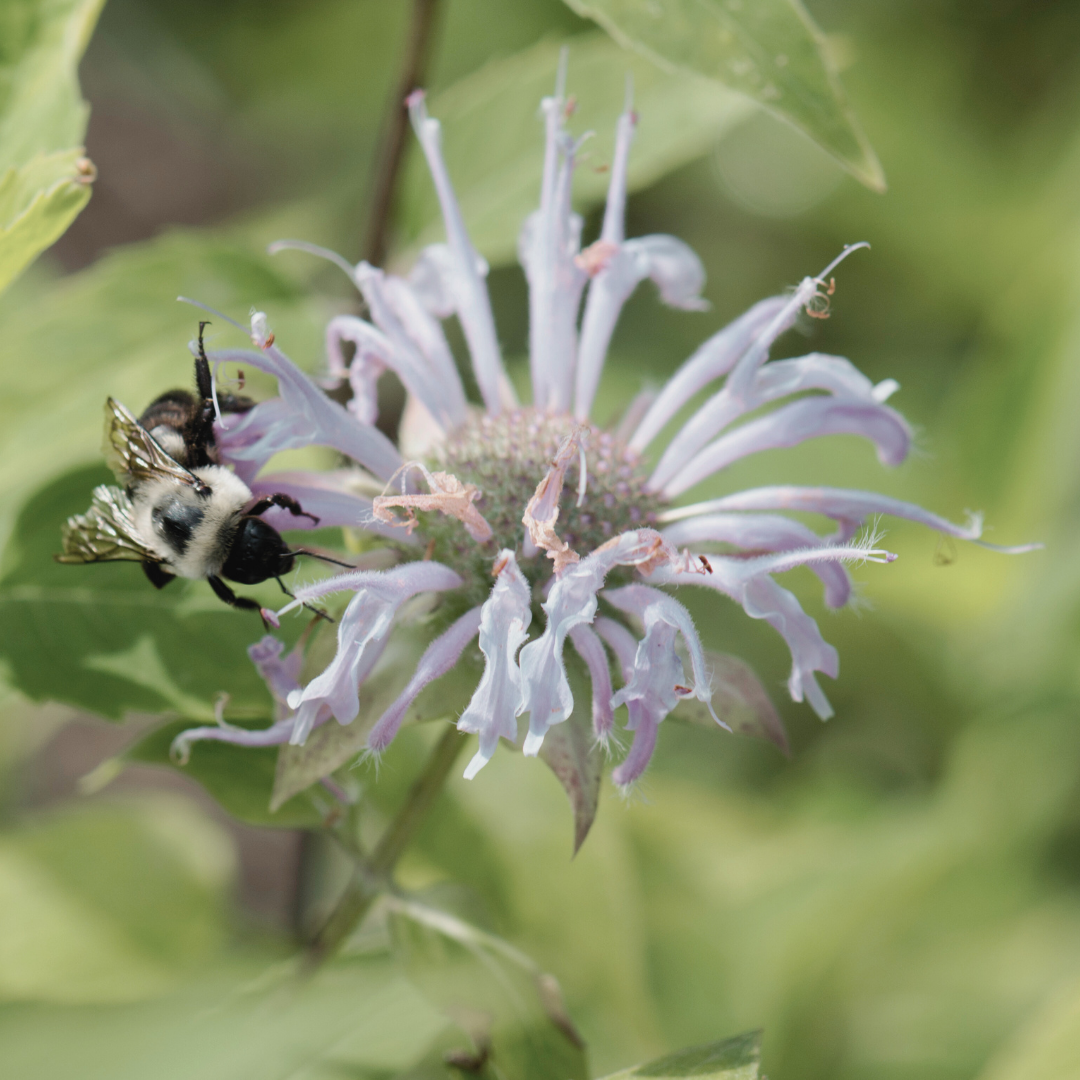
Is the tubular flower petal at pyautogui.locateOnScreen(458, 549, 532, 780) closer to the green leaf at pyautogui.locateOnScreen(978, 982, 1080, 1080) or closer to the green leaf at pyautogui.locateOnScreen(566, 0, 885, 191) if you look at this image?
the green leaf at pyautogui.locateOnScreen(566, 0, 885, 191)

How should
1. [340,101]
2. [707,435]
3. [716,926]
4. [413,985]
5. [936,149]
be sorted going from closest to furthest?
[413,985] → [707,435] → [716,926] → [936,149] → [340,101]

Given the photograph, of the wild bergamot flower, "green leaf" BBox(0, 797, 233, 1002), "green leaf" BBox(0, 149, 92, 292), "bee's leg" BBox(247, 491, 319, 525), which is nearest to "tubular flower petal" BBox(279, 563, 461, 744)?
the wild bergamot flower

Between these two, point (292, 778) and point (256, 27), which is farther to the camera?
point (256, 27)

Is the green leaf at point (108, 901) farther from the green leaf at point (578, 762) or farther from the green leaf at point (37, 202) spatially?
the green leaf at point (37, 202)

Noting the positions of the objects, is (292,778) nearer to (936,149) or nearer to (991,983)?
(991,983)

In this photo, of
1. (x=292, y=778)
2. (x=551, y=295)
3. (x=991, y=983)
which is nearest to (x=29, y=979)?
(x=292, y=778)

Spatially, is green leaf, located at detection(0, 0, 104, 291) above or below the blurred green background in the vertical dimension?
above
